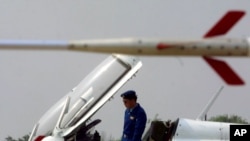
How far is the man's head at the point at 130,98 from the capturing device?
2242 centimetres

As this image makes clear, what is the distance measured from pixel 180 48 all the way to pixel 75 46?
6.50 feet

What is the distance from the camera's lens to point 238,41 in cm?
2103

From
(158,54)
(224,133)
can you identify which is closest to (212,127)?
(224,133)

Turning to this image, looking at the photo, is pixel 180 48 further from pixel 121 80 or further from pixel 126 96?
pixel 121 80

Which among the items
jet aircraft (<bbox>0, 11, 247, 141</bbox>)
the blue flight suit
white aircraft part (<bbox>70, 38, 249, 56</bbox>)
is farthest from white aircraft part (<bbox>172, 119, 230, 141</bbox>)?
white aircraft part (<bbox>70, 38, 249, 56</bbox>)

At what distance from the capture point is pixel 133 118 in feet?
74.1

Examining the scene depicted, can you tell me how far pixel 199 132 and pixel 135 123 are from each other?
1789 millimetres

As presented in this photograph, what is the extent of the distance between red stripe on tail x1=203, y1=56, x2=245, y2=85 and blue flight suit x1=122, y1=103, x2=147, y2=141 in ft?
A: 6.89

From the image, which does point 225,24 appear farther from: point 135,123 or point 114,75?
point 114,75

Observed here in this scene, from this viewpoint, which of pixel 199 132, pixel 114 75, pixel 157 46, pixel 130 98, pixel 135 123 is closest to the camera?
pixel 157 46

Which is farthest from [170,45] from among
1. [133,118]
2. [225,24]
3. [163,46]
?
[133,118]

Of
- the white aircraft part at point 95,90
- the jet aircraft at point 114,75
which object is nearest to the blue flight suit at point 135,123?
the jet aircraft at point 114,75

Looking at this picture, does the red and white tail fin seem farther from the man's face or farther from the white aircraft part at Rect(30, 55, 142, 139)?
the white aircraft part at Rect(30, 55, 142, 139)

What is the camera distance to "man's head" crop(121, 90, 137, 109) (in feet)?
73.6
